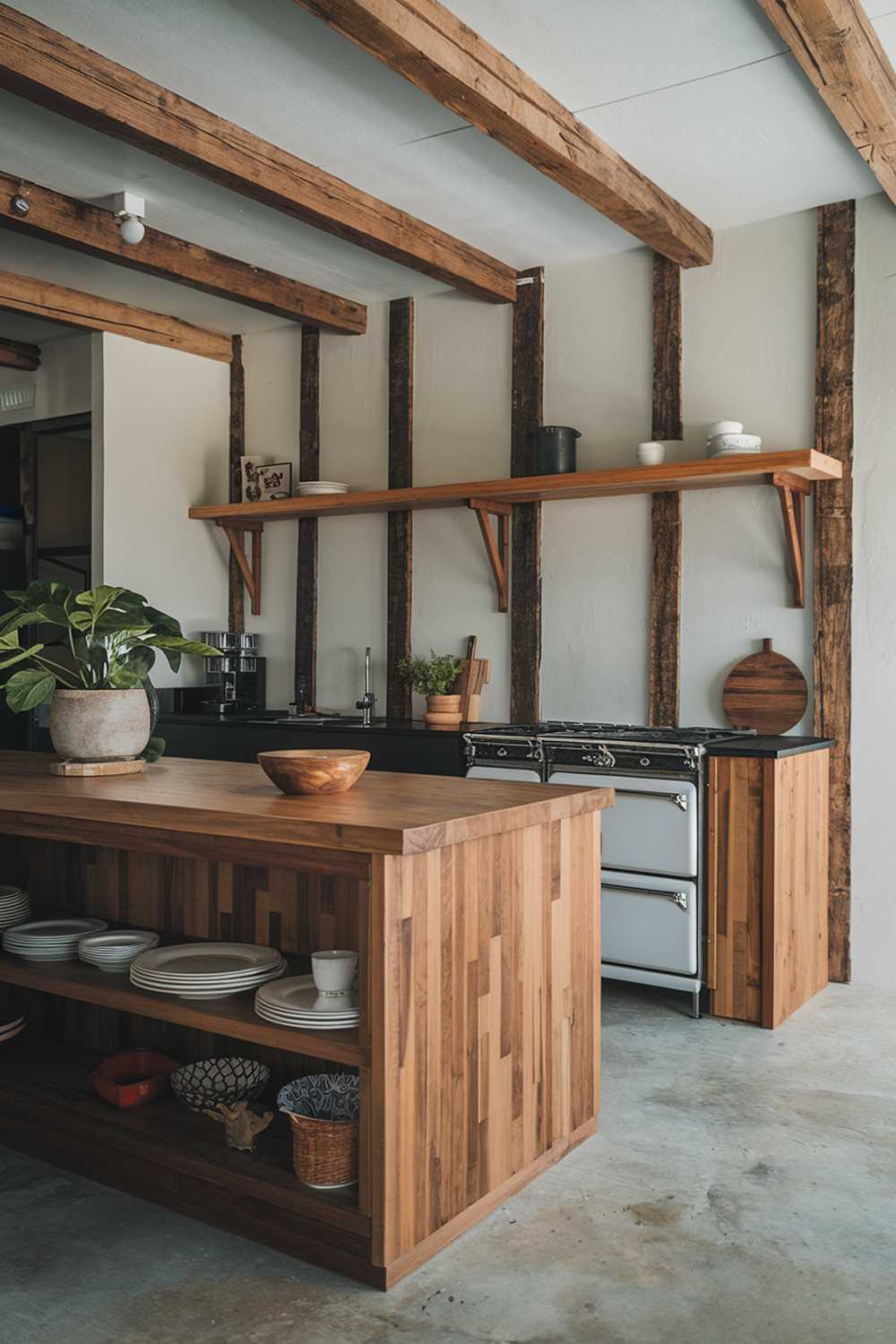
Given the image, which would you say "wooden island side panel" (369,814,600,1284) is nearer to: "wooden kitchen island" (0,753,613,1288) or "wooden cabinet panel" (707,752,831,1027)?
"wooden kitchen island" (0,753,613,1288)

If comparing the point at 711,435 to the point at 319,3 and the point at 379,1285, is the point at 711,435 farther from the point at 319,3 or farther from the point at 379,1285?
the point at 379,1285

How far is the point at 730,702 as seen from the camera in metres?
4.68

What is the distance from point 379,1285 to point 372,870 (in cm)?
82

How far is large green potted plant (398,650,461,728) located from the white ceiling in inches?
71.3

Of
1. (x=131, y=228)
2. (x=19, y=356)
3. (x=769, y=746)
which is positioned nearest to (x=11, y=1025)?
(x=769, y=746)

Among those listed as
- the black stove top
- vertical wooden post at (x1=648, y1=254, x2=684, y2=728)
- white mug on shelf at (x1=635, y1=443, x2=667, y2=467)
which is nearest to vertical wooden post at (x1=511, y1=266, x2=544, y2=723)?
the black stove top

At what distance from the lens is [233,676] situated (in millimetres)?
5918

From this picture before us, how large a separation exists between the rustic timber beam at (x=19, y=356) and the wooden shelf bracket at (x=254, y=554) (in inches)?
51.0

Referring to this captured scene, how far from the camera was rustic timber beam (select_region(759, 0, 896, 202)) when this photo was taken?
296 cm

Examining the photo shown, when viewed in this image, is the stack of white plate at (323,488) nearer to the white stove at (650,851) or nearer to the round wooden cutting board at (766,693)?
the white stove at (650,851)

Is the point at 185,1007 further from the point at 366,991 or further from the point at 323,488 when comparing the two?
the point at 323,488

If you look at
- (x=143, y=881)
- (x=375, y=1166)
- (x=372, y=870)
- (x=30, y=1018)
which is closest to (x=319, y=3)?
(x=372, y=870)

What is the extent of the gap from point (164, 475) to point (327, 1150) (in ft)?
14.0

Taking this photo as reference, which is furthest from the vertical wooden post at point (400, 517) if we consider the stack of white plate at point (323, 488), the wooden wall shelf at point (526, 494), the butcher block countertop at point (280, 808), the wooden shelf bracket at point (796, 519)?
the butcher block countertop at point (280, 808)
